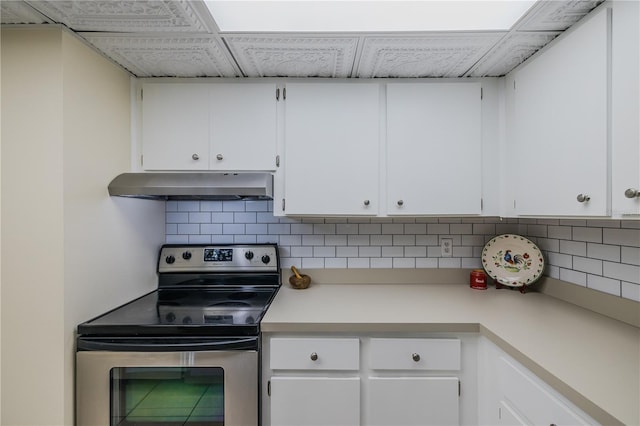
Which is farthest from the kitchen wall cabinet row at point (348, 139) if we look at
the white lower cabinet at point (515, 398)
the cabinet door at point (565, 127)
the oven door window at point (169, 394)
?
the oven door window at point (169, 394)

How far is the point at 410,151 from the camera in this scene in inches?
64.7

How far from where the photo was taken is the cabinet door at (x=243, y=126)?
5.41 feet

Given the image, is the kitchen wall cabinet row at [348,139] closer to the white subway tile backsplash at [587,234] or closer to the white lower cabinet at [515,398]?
the white subway tile backsplash at [587,234]

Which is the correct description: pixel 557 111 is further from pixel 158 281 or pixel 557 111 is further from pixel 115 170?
pixel 158 281

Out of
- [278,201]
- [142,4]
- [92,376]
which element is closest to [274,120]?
[278,201]

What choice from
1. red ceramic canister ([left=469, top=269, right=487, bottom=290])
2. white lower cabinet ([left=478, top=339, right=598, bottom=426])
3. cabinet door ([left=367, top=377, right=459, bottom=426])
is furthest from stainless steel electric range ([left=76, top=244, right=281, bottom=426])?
red ceramic canister ([left=469, top=269, right=487, bottom=290])

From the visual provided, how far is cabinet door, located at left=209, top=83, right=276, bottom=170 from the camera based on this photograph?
165 centimetres

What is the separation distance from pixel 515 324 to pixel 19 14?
2.19m

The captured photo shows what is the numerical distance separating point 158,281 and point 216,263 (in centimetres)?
36

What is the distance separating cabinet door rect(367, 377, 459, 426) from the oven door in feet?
1.64

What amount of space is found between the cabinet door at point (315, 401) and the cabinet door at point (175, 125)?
1.16 meters

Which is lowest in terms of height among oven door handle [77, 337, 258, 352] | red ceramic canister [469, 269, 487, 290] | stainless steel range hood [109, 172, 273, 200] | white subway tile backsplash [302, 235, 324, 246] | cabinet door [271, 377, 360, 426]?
cabinet door [271, 377, 360, 426]

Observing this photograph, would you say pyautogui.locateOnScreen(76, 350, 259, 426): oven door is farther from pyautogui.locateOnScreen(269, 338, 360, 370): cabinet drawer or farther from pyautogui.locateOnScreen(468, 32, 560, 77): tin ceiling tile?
pyautogui.locateOnScreen(468, 32, 560, 77): tin ceiling tile

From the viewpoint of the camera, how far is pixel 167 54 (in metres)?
1.44
